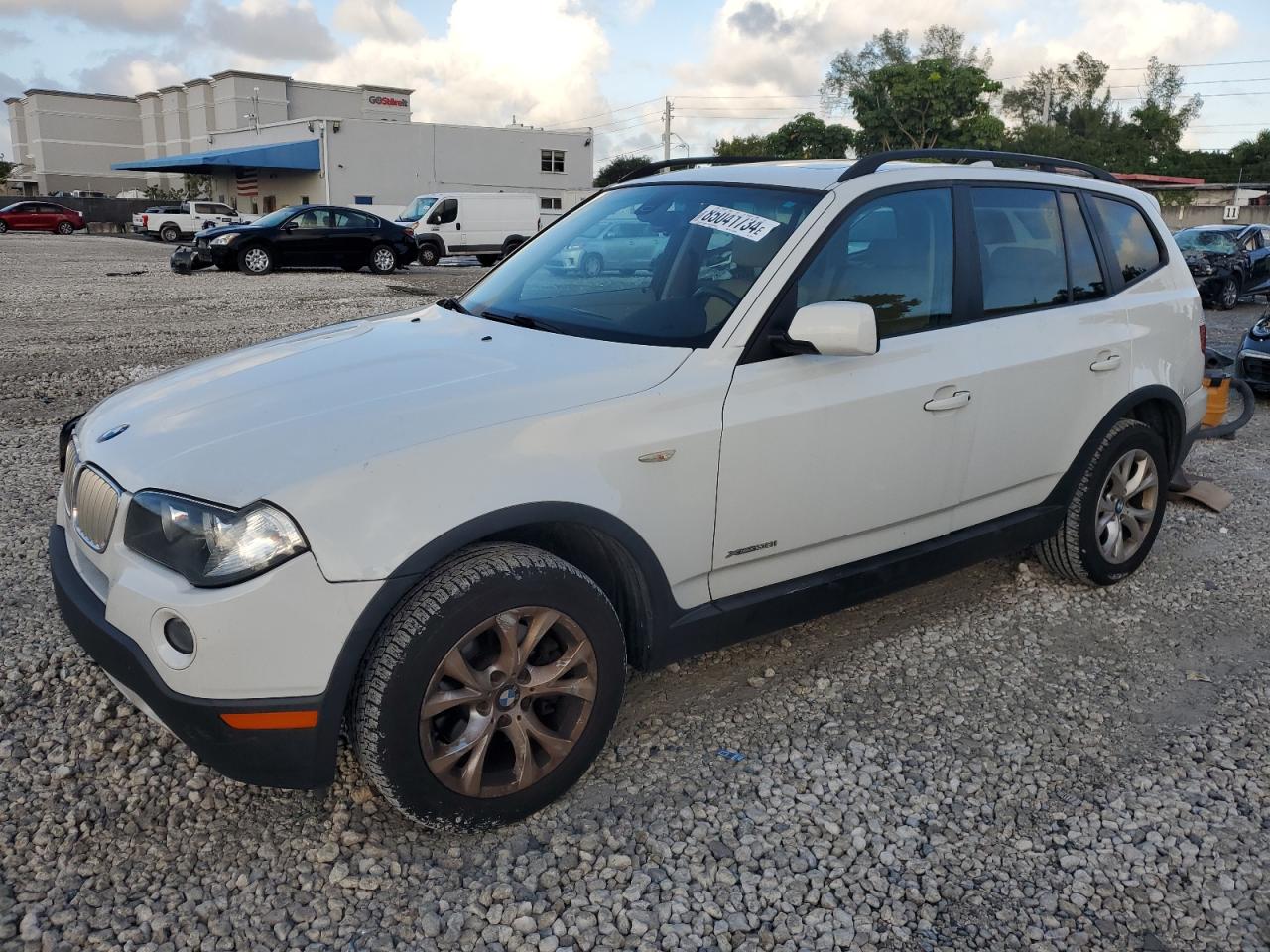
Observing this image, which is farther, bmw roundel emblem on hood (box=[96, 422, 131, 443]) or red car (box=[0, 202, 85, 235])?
red car (box=[0, 202, 85, 235])

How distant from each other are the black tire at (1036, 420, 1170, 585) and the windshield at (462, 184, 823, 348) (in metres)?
1.84

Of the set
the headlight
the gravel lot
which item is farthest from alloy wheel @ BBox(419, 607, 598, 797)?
the headlight

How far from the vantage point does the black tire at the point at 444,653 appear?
251cm

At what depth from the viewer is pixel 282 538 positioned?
2404 mm

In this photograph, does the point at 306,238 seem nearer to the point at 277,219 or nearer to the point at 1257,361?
the point at 277,219

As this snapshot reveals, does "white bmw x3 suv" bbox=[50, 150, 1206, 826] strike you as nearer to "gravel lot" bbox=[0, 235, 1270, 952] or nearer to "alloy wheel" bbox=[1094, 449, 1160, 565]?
"alloy wheel" bbox=[1094, 449, 1160, 565]

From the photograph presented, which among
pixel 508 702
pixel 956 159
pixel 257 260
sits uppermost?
pixel 956 159

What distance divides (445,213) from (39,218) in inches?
1004

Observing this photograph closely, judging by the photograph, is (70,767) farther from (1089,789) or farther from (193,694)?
(1089,789)

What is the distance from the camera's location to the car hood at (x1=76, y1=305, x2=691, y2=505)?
2.54 metres

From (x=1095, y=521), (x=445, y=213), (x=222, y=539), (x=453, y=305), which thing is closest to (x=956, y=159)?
(x=1095, y=521)

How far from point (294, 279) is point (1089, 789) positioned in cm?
1975

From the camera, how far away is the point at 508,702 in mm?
2732

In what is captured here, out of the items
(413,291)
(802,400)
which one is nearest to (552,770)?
(802,400)
